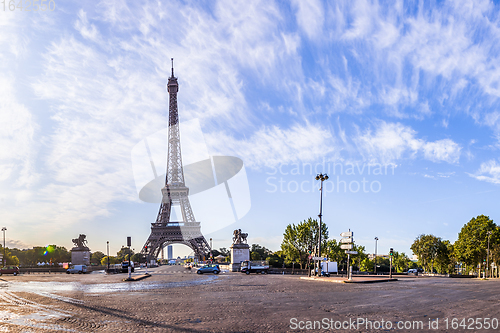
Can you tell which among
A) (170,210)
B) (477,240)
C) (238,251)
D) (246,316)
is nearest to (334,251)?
(477,240)

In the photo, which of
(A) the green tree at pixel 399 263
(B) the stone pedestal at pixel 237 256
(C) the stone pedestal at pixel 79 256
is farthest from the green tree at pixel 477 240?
(C) the stone pedestal at pixel 79 256

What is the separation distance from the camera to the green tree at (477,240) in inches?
2581

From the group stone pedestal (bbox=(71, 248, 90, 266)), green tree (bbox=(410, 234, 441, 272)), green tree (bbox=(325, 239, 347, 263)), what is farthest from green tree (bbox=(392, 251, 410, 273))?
stone pedestal (bbox=(71, 248, 90, 266))

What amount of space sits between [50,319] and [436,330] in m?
11.3

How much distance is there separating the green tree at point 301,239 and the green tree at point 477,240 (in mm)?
25322

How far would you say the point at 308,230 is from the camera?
7231 centimetres

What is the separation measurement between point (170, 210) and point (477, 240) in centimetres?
7774

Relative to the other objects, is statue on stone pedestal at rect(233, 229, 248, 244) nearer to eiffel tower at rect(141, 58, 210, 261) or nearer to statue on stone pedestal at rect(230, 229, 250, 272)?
statue on stone pedestal at rect(230, 229, 250, 272)

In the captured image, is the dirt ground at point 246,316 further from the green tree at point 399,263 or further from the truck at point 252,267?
the green tree at point 399,263

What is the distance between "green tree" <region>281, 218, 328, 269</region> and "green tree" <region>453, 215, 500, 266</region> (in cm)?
2532

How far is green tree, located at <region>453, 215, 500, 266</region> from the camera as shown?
215ft

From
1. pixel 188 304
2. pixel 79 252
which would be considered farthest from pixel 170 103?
pixel 188 304

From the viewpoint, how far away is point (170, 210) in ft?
356

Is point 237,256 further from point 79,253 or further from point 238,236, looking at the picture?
point 79,253
